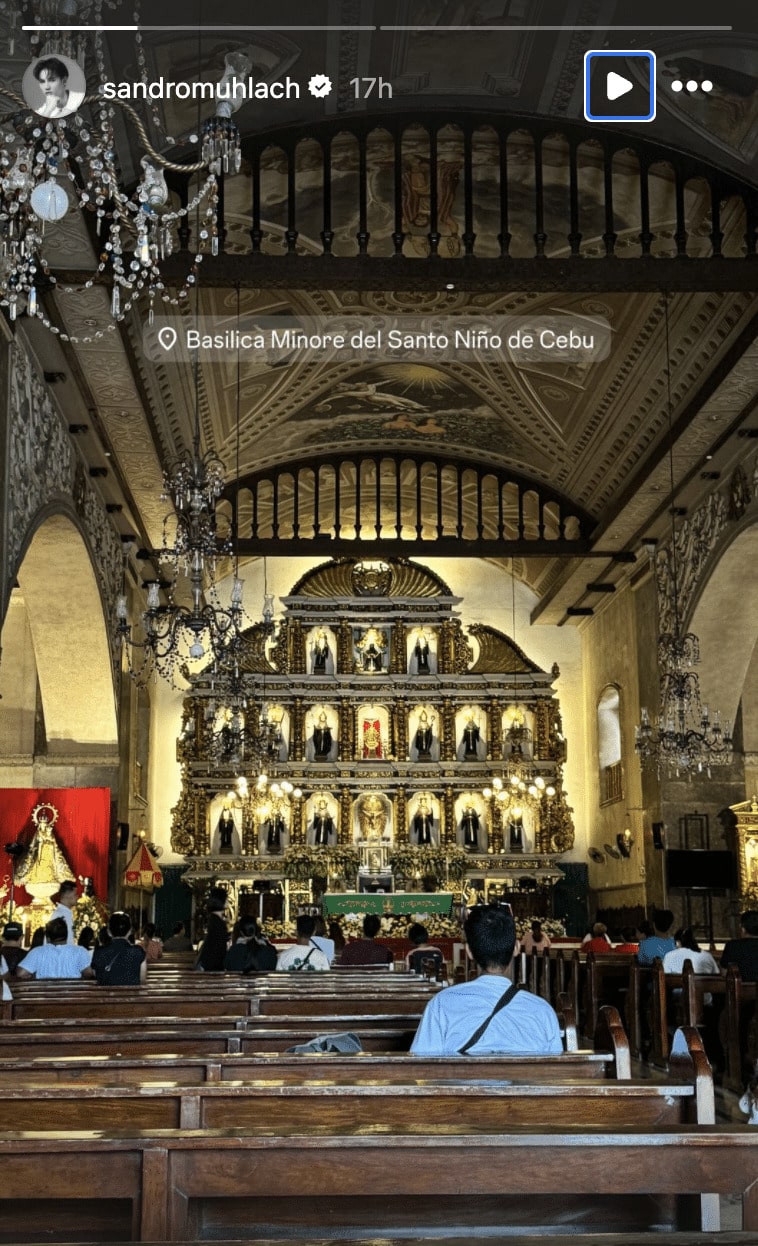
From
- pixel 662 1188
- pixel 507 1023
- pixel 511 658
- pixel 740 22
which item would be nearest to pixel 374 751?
pixel 511 658

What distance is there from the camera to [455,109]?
1191 cm

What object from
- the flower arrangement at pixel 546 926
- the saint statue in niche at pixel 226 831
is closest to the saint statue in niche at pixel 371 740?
the saint statue in niche at pixel 226 831

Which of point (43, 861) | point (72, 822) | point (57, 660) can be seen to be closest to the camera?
point (43, 861)

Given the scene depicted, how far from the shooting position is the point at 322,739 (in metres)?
24.3

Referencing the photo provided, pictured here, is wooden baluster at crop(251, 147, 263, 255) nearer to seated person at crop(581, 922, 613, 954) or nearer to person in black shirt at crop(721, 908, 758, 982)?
person in black shirt at crop(721, 908, 758, 982)

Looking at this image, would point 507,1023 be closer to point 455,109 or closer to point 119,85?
point 119,85

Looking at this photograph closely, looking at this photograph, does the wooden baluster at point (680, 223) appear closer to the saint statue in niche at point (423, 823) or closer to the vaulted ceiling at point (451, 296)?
the vaulted ceiling at point (451, 296)

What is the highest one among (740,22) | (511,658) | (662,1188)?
(740,22)

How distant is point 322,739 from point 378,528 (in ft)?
19.5

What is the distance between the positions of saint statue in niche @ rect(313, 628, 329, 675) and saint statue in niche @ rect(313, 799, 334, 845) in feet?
7.63

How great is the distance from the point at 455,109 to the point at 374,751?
14.0 meters

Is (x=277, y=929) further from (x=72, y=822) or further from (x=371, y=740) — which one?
(x=72, y=822)

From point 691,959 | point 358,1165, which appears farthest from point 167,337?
point 358,1165

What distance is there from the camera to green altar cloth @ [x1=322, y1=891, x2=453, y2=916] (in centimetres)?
2227
